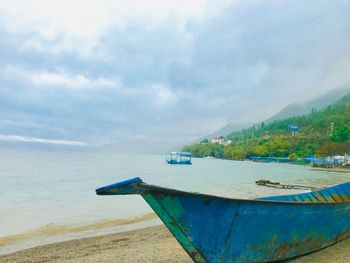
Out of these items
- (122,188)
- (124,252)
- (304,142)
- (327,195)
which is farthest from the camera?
(304,142)

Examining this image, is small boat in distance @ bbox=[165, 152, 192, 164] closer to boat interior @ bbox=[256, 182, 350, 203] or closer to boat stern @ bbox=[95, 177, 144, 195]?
boat interior @ bbox=[256, 182, 350, 203]

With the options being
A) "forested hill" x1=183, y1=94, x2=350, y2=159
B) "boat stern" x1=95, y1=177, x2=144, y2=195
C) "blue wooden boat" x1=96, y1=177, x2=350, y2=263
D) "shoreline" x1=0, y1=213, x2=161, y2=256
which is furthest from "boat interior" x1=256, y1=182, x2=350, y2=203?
"forested hill" x1=183, y1=94, x2=350, y2=159

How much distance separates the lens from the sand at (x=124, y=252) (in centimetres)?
667

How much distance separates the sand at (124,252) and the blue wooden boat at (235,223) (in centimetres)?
60

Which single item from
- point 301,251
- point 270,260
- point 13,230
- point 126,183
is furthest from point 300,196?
point 13,230

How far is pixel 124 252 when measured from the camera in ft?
25.0

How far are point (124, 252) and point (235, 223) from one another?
12.5ft

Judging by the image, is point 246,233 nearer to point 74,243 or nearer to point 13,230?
point 74,243

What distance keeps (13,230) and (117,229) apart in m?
3.91

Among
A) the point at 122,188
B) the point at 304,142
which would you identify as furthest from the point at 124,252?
the point at 304,142

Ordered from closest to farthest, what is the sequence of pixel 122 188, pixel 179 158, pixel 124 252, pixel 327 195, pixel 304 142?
pixel 122 188 → pixel 124 252 → pixel 327 195 → pixel 179 158 → pixel 304 142

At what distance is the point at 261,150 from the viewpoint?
427 ft

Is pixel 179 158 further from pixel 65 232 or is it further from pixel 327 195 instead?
pixel 327 195

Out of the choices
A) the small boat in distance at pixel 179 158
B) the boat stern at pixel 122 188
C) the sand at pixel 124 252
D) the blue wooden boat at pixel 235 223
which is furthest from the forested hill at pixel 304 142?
the boat stern at pixel 122 188
